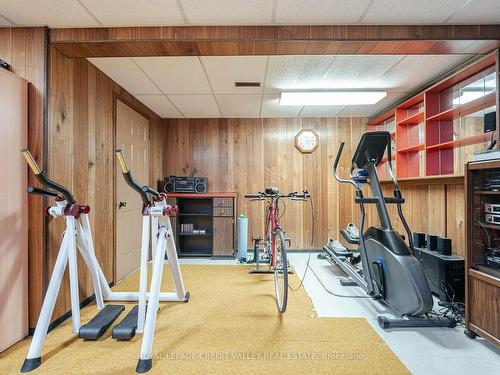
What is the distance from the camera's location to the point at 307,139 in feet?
14.5

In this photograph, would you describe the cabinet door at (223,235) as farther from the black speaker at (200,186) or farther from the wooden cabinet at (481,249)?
the wooden cabinet at (481,249)

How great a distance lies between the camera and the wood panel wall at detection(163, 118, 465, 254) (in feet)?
14.4

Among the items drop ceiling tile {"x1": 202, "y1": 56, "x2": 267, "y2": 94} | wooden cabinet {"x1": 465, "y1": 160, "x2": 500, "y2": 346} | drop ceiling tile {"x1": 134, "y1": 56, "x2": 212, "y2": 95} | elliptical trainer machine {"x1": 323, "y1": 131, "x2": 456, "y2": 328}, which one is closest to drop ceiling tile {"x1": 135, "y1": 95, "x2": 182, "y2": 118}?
drop ceiling tile {"x1": 134, "y1": 56, "x2": 212, "y2": 95}

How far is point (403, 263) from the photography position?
77.6 inches

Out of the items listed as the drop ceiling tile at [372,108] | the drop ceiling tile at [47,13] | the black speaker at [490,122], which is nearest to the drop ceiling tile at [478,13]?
the black speaker at [490,122]

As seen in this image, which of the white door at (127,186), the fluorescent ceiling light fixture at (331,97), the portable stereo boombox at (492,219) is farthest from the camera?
the fluorescent ceiling light fixture at (331,97)

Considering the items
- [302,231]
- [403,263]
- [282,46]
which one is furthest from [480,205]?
[302,231]

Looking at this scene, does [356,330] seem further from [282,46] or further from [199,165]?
[199,165]

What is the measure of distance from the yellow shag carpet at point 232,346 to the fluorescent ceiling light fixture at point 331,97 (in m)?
2.45

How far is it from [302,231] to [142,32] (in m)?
3.58

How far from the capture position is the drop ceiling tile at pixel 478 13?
1.74m

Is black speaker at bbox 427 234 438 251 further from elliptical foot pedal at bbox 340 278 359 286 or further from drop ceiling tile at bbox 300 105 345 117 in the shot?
drop ceiling tile at bbox 300 105 345 117

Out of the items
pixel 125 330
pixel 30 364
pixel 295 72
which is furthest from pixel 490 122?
pixel 30 364

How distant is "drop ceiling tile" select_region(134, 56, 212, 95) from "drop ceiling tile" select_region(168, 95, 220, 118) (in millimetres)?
186
